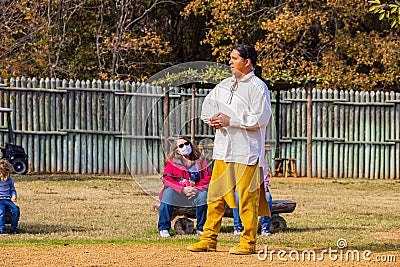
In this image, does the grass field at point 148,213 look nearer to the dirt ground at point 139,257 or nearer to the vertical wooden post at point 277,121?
the dirt ground at point 139,257

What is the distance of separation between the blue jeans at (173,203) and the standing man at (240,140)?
2.11 m

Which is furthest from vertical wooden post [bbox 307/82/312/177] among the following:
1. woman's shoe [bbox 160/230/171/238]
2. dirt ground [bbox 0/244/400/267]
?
dirt ground [bbox 0/244/400/267]

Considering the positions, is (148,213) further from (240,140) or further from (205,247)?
(240,140)

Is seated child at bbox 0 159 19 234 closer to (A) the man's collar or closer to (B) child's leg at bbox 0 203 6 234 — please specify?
(B) child's leg at bbox 0 203 6 234

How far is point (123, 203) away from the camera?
16156 mm

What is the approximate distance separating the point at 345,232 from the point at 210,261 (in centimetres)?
401

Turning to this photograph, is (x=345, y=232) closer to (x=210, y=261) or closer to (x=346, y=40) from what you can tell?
(x=210, y=261)

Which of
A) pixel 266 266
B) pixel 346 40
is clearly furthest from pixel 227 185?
pixel 346 40

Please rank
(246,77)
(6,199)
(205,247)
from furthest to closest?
(6,199)
(205,247)
(246,77)

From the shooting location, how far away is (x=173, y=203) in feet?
37.0

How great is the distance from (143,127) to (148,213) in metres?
7.47

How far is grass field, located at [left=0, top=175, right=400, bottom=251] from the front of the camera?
11.1m

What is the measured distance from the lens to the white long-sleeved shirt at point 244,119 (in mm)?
8852

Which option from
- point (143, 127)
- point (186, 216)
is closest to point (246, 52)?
point (186, 216)
